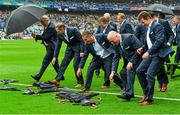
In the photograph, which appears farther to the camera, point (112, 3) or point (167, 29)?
point (112, 3)

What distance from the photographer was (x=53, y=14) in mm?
82000

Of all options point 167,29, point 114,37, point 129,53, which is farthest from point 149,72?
point 167,29

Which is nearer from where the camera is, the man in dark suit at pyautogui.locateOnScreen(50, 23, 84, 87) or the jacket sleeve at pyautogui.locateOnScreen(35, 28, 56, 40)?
the man in dark suit at pyautogui.locateOnScreen(50, 23, 84, 87)

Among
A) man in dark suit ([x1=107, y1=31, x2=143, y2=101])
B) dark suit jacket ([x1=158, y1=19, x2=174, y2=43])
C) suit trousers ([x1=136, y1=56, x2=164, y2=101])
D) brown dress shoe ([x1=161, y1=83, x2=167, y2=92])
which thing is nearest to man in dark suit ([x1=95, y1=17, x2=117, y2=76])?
dark suit jacket ([x1=158, y1=19, x2=174, y2=43])

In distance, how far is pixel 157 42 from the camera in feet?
32.7

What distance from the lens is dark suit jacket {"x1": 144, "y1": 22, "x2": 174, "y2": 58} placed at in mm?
9961

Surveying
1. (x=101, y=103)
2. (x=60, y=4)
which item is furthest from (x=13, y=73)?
(x=60, y=4)

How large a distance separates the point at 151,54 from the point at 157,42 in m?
0.32

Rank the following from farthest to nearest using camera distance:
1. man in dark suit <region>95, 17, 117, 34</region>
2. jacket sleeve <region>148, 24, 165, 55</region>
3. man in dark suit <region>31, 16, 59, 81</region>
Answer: man in dark suit <region>31, 16, 59, 81</region> < man in dark suit <region>95, 17, 117, 34</region> < jacket sleeve <region>148, 24, 165, 55</region>

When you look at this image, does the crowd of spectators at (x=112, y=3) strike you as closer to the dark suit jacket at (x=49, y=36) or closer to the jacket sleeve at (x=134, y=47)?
the dark suit jacket at (x=49, y=36)

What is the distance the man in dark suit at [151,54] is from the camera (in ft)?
32.8

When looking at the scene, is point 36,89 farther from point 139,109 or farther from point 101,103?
point 139,109

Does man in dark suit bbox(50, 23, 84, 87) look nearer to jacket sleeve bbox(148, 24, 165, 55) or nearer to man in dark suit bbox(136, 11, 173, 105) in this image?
man in dark suit bbox(136, 11, 173, 105)

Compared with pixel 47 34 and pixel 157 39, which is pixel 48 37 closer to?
pixel 47 34
